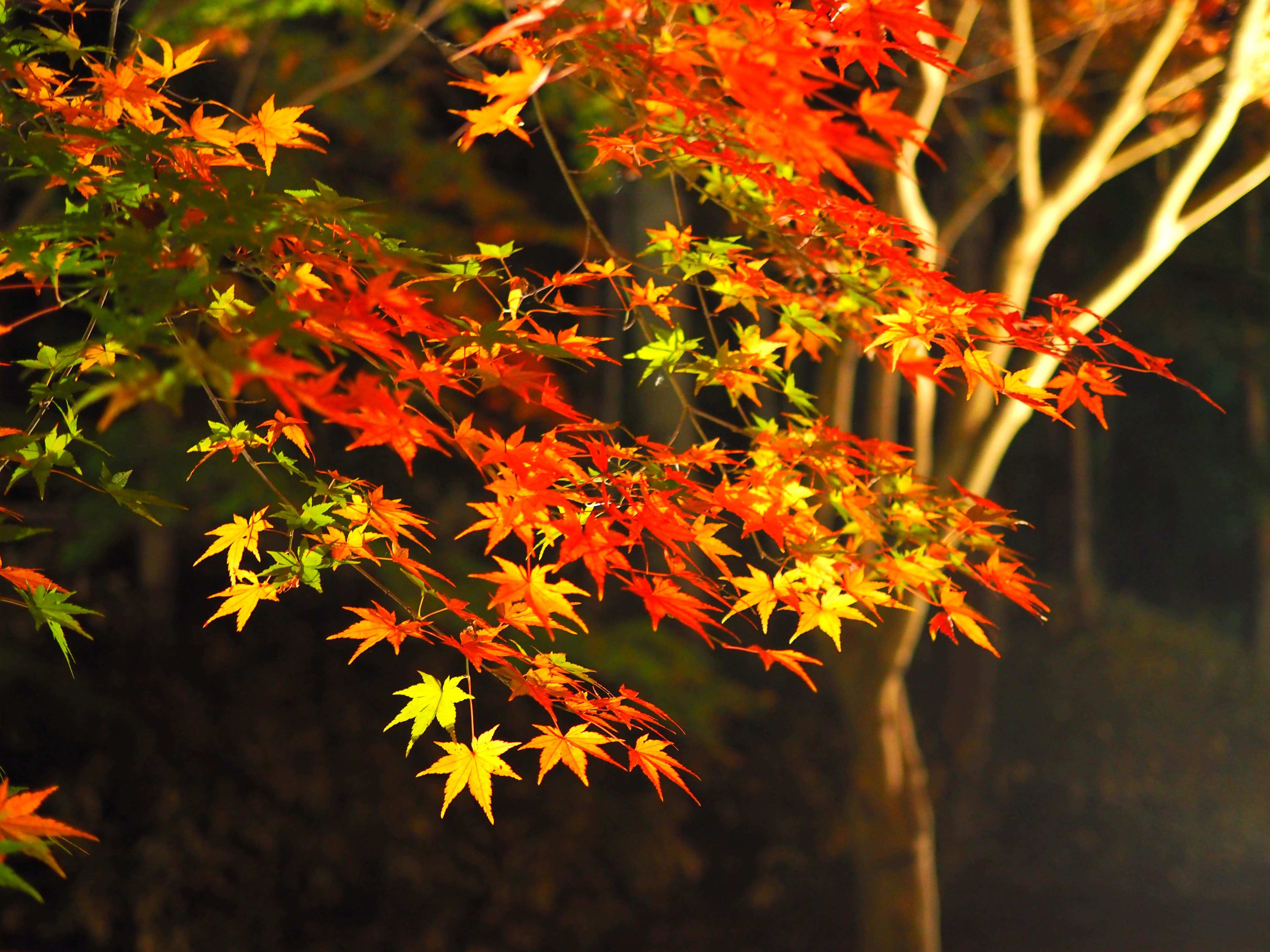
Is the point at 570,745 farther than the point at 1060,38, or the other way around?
the point at 1060,38

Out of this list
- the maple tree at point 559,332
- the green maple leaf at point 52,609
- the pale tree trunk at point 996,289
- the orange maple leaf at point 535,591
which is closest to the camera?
the maple tree at point 559,332

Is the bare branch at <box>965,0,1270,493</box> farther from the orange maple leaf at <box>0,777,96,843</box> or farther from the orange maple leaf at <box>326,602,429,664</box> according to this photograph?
the orange maple leaf at <box>0,777,96,843</box>

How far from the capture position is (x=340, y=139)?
7617mm

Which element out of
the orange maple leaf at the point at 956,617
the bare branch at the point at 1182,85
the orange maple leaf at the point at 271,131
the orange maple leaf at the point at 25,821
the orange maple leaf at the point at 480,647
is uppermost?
the bare branch at the point at 1182,85

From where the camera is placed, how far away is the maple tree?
1.31 meters

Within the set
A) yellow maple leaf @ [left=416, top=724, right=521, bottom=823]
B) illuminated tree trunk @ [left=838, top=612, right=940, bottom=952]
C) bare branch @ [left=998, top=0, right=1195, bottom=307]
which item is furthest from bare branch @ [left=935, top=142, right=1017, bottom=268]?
yellow maple leaf @ [left=416, top=724, right=521, bottom=823]

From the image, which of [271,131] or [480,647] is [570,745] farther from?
[271,131]

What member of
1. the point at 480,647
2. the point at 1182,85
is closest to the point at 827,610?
the point at 480,647

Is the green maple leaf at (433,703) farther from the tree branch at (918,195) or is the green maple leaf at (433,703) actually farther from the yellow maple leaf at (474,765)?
the tree branch at (918,195)

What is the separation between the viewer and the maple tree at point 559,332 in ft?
4.30

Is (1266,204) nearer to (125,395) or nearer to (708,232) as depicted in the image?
(708,232)

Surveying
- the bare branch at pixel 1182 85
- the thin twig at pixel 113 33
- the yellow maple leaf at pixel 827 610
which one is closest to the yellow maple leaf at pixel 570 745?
the yellow maple leaf at pixel 827 610

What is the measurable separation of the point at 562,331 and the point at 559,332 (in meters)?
0.04

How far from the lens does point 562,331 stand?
6.40 feet
